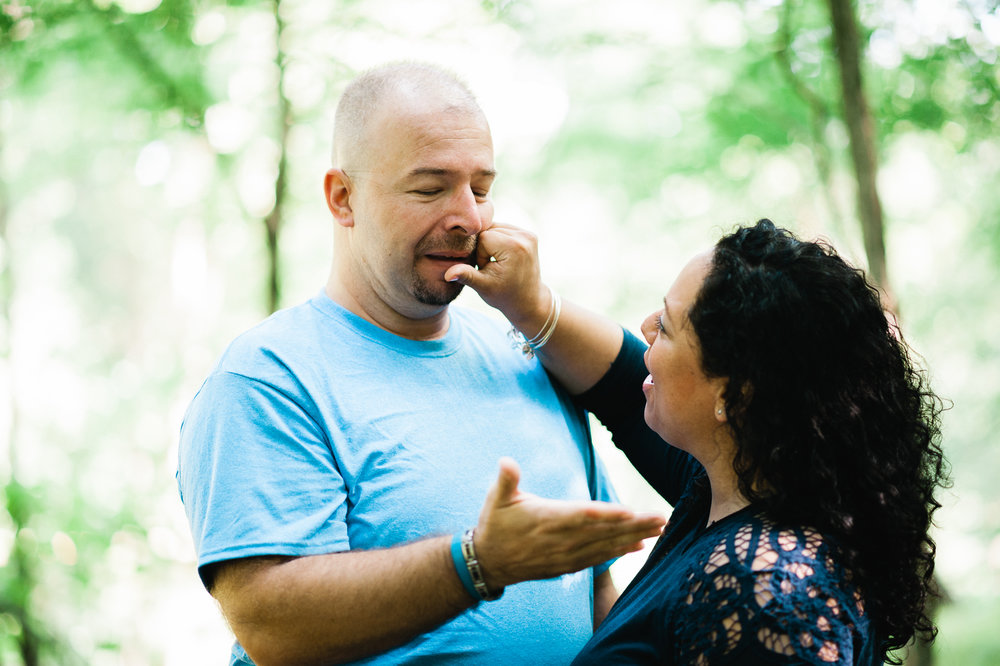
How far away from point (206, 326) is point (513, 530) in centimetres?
817

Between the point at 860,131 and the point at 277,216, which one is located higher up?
the point at 860,131

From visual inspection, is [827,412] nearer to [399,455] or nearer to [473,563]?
[473,563]

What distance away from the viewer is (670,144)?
7.40m

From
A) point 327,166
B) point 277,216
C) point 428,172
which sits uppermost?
point 327,166

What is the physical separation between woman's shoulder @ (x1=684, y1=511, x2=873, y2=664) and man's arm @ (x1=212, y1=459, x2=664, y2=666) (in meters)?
0.19

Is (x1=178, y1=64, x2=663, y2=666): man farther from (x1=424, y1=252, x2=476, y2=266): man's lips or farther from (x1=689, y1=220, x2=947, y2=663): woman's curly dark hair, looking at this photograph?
(x1=689, y1=220, x2=947, y2=663): woman's curly dark hair

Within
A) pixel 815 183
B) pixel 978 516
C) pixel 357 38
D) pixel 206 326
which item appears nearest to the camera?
pixel 357 38

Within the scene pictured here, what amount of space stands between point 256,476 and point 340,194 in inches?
39.5

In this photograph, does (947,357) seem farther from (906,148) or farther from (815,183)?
(815,183)

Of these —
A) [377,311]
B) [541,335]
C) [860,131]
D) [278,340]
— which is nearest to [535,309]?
[541,335]

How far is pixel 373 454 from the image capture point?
87.8 inches

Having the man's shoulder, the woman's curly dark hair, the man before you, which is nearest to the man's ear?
the man

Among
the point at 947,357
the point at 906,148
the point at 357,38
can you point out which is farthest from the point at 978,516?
the point at 357,38

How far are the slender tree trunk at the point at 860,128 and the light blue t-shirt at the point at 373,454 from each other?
8.14 feet
